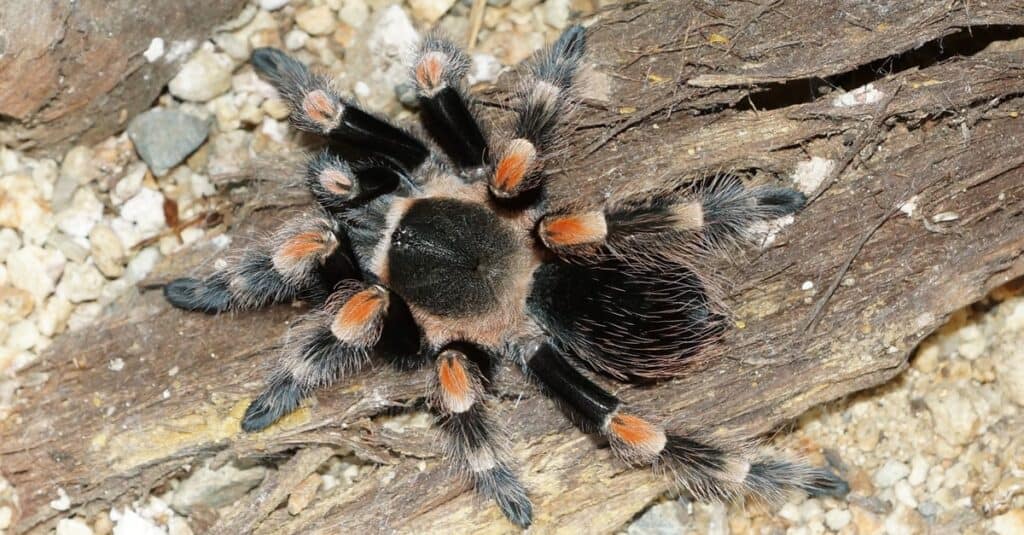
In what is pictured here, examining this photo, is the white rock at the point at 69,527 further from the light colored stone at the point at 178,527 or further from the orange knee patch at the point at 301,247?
the orange knee patch at the point at 301,247

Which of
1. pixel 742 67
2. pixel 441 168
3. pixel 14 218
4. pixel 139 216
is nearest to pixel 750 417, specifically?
pixel 742 67

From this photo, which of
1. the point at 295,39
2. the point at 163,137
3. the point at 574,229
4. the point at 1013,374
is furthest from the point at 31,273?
the point at 1013,374

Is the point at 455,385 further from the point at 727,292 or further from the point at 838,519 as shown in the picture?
the point at 838,519

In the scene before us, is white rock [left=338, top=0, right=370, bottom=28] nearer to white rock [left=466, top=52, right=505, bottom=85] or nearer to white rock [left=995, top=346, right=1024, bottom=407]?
white rock [left=466, top=52, right=505, bottom=85]

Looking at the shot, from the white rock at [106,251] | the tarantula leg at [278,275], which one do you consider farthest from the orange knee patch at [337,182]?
the white rock at [106,251]

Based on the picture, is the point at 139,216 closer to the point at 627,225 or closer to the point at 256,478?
the point at 256,478

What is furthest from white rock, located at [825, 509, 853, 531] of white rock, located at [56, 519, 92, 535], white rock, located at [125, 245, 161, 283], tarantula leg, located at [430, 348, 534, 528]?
white rock, located at [125, 245, 161, 283]

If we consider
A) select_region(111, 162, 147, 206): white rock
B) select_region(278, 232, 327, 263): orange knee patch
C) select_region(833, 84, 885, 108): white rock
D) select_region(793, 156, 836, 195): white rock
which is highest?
select_region(833, 84, 885, 108): white rock
